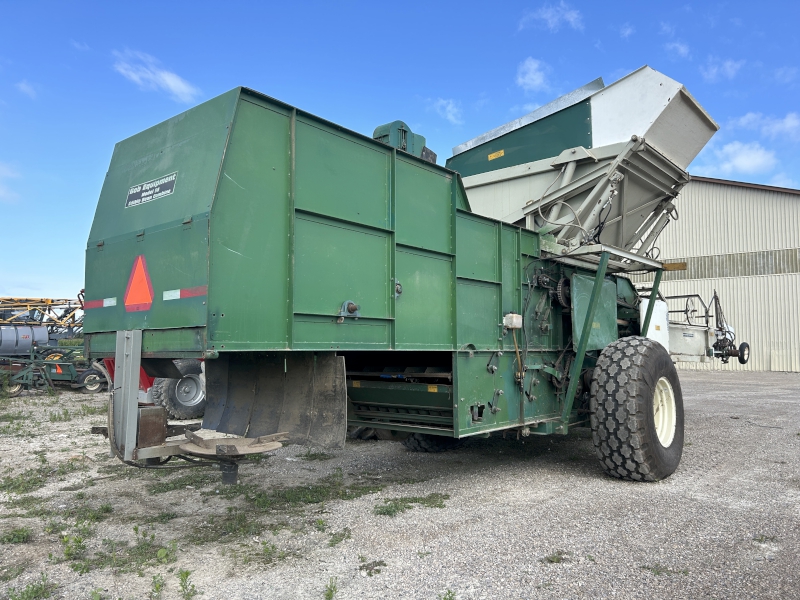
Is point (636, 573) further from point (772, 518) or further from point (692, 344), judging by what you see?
point (692, 344)

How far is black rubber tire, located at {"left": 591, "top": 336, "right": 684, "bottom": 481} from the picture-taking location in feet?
18.4

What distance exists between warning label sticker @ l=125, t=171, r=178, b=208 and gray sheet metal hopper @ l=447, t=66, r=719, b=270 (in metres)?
3.89

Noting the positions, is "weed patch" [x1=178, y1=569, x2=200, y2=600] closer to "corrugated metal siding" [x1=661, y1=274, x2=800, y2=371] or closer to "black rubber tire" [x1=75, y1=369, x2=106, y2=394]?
"black rubber tire" [x1=75, y1=369, x2=106, y2=394]

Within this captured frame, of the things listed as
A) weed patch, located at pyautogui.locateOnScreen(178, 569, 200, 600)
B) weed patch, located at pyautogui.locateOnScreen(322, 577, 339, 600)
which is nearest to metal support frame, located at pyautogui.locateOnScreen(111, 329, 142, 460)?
weed patch, located at pyautogui.locateOnScreen(178, 569, 200, 600)

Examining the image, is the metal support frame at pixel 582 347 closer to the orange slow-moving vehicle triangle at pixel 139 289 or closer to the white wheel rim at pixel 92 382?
the orange slow-moving vehicle triangle at pixel 139 289

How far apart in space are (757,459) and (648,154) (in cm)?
370

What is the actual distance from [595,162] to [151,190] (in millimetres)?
4738

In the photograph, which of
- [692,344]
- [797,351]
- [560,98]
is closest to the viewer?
[560,98]

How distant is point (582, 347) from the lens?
6.11 metres

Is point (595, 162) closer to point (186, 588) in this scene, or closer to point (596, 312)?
point (596, 312)

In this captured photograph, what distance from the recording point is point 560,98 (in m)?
7.35

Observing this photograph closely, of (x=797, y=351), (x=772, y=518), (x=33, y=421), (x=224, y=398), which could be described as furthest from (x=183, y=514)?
(x=797, y=351)

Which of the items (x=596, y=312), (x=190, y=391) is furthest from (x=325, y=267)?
(x=190, y=391)

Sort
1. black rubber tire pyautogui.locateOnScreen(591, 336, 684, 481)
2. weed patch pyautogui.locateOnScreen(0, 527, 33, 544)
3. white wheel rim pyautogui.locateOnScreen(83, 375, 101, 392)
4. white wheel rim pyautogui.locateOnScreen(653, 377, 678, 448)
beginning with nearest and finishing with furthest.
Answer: weed patch pyautogui.locateOnScreen(0, 527, 33, 544) → black rubber tire pyautogui.locateOnScreen(591, 336, 684, 481) → white wheel rim pyautogui.locateOnScreen(653, 377, 678, 448) → white wheel rim pyautogui.locateOnScreen(83, 375, 101, 392)
